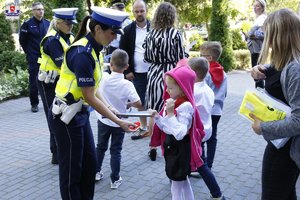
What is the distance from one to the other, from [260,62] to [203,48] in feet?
5.96

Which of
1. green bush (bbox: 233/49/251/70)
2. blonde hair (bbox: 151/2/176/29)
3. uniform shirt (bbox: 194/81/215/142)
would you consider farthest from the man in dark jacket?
green bush (bbox: 233/49/251/70)

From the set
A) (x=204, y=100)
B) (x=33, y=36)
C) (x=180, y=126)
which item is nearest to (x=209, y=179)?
(x=204, y=100)

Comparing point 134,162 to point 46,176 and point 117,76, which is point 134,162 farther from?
point 117,76

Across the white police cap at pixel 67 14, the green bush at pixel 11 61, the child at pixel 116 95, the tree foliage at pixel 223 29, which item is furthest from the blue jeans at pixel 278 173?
the tree foliage at pixel 223 29

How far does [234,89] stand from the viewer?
10.4m

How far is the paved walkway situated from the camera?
4078mm

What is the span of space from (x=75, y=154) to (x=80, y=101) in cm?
44

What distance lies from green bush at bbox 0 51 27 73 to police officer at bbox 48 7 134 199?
897 cm

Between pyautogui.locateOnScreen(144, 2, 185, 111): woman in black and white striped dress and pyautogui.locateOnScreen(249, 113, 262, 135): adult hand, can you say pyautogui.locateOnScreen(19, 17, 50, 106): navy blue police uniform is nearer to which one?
pyautogui.locateOnScreen(144, 2, 185, 111): woman in black and white striped dress

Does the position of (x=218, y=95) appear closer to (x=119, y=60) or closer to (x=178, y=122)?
(x=119, y=60)

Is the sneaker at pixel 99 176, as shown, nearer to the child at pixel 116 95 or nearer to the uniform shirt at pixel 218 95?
the child at pixel 116 95

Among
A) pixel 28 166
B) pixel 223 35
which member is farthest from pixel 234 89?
pixel 28 166

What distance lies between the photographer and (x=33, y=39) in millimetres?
7777

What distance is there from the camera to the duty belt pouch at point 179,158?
3113 millimetres
